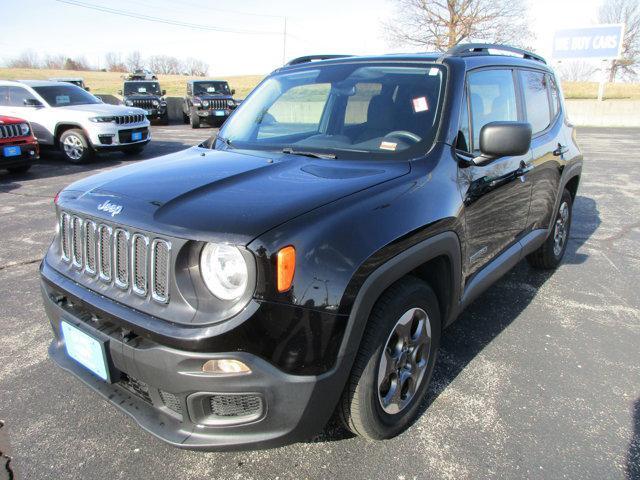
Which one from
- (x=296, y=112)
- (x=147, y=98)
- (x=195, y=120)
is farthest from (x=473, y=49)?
(x=147, y=98)

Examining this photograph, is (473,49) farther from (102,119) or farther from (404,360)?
(102,119)

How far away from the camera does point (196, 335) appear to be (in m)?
1.73

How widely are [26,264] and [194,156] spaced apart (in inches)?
117

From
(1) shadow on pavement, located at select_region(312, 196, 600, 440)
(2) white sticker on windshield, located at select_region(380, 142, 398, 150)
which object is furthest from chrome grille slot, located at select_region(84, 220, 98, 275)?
(2) white sticker on windshield, located at select_region(380, 142, 398, 150)

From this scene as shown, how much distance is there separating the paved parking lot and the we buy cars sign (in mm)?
27934

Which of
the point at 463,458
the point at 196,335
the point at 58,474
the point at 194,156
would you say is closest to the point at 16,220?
the point at 194,156

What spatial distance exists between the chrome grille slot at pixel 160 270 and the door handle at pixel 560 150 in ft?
11.1

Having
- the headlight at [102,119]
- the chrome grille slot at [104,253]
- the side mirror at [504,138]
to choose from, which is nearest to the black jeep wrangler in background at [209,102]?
the headlight at [102,119]

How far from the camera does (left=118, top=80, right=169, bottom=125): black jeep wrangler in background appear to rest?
20688mm

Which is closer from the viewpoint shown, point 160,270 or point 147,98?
point 160,270

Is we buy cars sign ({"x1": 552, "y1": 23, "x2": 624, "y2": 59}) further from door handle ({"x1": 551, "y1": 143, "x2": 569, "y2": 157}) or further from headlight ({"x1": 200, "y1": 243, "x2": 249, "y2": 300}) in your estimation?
headlight ({"x1": 200, "y1": 243, "x2": 249, "y2": 300})

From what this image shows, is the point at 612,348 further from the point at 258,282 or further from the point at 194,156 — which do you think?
the point at 194,156

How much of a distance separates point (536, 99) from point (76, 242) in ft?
11.5

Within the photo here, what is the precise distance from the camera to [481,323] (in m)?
3.63
